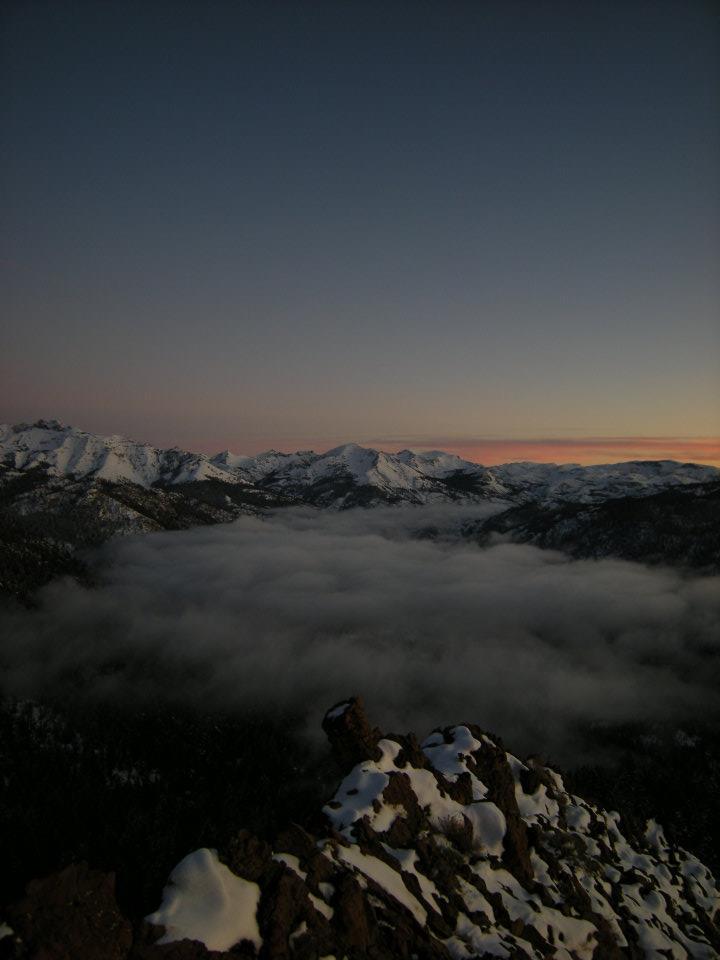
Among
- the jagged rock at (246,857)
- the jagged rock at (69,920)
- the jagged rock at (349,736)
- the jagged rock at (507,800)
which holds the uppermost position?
the jagged rock at (69,920)

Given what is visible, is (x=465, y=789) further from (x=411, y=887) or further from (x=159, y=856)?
(x=159, y=856)

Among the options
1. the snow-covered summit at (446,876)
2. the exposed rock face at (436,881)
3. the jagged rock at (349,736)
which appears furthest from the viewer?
the jagged rock at (349,736)

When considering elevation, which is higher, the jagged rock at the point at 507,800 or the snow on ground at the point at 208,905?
the snow on ground at the point at 208,905

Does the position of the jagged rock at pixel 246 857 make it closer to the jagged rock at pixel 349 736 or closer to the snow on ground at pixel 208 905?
the snow on ground at pixel 208 905

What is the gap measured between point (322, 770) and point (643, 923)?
19096 centimetres

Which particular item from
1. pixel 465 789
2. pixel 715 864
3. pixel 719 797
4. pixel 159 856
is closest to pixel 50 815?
pixel 159 856

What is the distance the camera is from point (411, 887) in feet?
73.6

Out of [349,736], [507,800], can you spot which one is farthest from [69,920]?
[507,800]

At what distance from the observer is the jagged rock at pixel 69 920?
47.5ft

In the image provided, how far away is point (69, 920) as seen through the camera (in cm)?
1520

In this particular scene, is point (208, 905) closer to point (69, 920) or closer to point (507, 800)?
point (69, 920)

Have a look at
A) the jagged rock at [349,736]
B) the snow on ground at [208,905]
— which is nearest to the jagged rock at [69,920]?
the snow on ground at [208,905]

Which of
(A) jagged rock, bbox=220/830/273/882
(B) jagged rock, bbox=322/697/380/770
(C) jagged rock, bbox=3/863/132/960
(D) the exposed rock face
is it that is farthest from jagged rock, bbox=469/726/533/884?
(C) jagged rock, bbox=3/863/132/960

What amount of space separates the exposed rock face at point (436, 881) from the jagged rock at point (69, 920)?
55 mm
